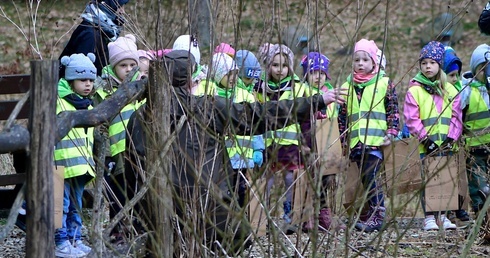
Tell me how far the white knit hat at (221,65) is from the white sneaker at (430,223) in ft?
11.3

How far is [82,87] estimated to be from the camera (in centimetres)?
723

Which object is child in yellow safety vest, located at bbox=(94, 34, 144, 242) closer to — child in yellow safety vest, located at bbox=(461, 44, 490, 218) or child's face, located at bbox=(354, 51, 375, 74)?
child's face, located at bbox=(354, 51, 375, 74)

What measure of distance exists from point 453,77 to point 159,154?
4.86 meters

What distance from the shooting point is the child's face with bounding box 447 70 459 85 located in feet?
28.2

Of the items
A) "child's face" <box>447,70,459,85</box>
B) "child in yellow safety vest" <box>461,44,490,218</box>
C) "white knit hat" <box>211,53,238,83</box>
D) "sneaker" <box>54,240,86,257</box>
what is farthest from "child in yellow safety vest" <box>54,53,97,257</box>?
"child's face" <box>447,70,459,85</box>

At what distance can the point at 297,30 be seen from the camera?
4121mm

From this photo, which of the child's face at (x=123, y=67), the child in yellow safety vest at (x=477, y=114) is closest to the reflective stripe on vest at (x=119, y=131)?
the child's face at (x=123, y=67)

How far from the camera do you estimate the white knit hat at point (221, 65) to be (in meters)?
4.52

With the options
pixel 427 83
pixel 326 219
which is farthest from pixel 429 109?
pixel 326 219

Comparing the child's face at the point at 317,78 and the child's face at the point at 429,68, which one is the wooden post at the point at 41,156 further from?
the child's face at the point at 429,68

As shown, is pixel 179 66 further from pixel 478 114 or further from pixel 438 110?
pixel 478 114

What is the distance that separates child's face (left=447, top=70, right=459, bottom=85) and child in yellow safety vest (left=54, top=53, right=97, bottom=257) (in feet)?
9.90

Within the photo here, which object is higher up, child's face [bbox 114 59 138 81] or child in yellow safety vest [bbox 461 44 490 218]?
child's face [bbox 114 59 138 81]

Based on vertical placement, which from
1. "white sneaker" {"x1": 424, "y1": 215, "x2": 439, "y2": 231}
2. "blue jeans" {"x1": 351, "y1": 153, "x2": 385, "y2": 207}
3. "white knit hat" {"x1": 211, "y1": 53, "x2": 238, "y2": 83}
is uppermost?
"white knit hat" {"x1": 211, "y1": 53, "x2": 238, "y2": 83}
